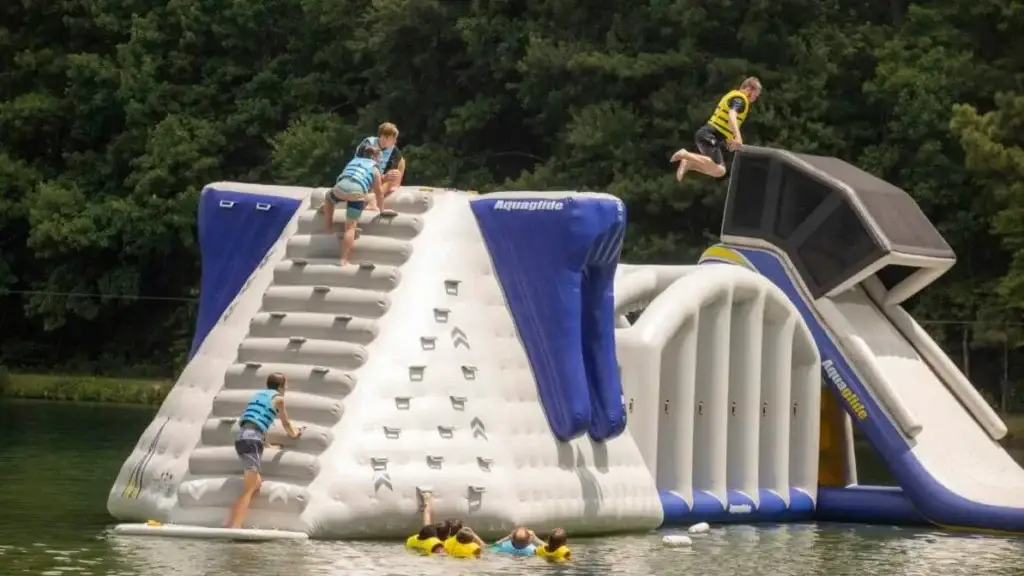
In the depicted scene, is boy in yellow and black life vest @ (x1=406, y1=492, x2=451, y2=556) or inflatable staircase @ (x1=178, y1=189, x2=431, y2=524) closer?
boy in yellow and black life vest @ (x1=406, y1=492, x2=451, y2=556)

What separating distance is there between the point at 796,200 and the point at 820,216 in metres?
0.36

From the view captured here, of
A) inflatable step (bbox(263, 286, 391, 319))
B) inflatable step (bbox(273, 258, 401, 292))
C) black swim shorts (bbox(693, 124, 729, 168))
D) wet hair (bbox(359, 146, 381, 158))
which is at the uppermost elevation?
black swim shorts (bbox(693, 124, 729, 168))

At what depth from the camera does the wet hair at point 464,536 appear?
64.6 ft

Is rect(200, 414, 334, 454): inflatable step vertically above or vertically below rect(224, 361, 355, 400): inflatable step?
below

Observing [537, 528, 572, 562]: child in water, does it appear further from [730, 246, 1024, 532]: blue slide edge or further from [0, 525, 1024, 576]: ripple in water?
[730, 246, 1024, 532]: blue slide edge

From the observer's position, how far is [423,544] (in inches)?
780

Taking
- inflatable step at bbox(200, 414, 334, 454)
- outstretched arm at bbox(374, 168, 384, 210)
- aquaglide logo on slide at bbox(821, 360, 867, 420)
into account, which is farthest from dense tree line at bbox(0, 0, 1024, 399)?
inflatable step at bbox(200, 414, 334, 454)

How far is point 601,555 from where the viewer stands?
20625 millimetres

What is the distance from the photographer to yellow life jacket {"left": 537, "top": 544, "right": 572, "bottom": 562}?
19844 millimetres

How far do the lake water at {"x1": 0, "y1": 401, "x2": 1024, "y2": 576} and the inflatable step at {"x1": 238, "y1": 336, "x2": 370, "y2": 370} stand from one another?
5.62 ft

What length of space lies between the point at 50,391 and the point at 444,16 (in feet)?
38.9

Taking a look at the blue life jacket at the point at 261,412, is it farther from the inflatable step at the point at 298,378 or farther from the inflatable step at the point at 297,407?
the inflatable step at the point at 298,378

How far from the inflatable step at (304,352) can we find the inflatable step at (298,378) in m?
0.10

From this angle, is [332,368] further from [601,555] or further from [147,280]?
[147,280]
